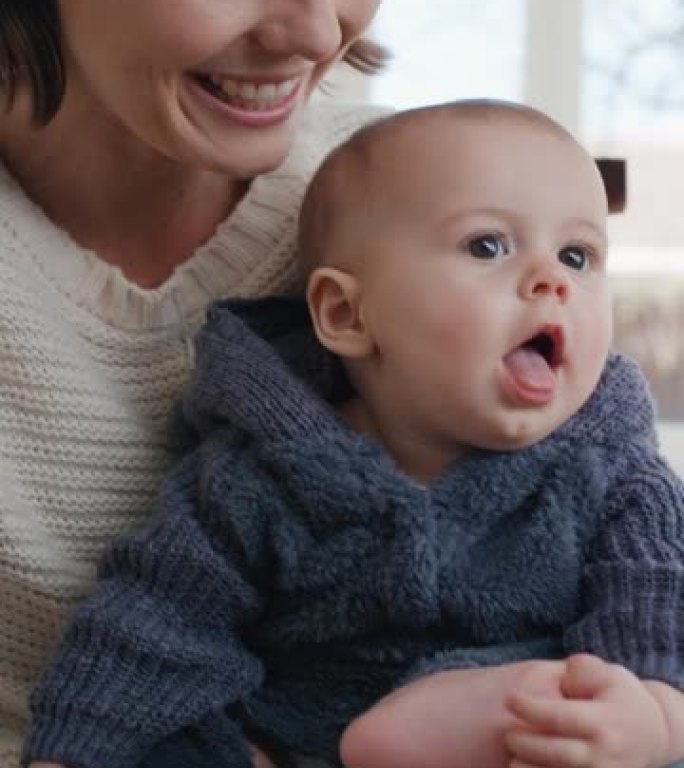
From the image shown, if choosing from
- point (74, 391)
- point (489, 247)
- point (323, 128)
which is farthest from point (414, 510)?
point (323, 128)

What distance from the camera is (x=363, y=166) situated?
43.4 inches

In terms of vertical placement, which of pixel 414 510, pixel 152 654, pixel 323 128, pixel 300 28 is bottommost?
pixel 152 654

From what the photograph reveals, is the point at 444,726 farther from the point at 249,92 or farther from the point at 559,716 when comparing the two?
the point at 249,92

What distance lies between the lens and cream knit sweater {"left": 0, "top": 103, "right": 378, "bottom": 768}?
1.17m

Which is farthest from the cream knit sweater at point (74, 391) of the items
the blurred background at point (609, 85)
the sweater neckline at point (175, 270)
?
the blurred background at point (609, 85)

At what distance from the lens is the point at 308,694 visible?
107cm

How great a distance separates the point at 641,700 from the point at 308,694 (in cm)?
24

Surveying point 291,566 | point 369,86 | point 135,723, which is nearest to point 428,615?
point 291,566

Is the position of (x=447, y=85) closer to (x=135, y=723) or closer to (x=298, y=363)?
(x=298, y=363)

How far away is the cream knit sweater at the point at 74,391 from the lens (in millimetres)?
1167

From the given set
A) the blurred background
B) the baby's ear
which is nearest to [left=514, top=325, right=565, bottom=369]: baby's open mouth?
the baby's ear

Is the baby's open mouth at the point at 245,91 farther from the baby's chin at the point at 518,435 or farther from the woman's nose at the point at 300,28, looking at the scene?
the baby's chin at the point at 518,435

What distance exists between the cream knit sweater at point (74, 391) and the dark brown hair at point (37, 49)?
7cm

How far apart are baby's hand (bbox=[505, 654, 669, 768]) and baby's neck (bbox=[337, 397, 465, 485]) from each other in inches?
7.1
